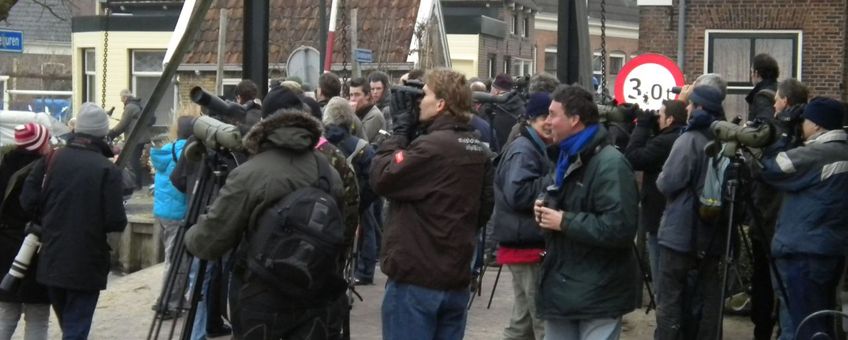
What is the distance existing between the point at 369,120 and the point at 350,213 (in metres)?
4.32

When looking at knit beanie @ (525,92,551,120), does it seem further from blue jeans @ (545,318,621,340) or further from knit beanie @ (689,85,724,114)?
blue jeans @ (545,318,621,340)

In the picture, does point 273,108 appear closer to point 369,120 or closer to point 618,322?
point 618,322

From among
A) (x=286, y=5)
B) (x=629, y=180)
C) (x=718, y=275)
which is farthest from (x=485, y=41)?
(x=629, y=180)

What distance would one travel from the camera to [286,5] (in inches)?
1167

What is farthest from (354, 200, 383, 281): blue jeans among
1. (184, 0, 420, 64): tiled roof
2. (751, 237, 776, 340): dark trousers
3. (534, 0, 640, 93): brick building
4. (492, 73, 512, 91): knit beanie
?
(534, 0, 640, 93): brick building

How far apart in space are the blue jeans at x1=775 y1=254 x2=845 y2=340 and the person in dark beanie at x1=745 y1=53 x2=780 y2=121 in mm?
1926

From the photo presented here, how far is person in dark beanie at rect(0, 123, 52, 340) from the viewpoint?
28.0 ft

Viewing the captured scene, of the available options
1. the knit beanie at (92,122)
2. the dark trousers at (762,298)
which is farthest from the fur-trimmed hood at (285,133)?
the dark trousers at (762,298)

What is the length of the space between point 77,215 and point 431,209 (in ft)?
8.42

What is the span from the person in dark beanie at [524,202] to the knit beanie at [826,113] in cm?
161

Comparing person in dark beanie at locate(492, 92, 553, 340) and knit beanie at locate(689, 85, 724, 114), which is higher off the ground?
knit beanie at locate(689, 85, 724, 114)

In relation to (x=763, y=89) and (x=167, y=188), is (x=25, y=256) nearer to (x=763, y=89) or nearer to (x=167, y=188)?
(x=167, y=188)

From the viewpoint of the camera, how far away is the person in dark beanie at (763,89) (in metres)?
10.1

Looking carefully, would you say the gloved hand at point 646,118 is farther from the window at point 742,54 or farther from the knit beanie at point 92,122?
the window at point 742,54
